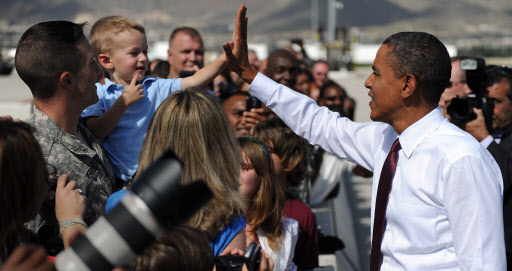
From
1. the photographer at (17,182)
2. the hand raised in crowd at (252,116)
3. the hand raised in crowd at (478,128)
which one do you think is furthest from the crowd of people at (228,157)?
the hand raised in crowd at (478,128)

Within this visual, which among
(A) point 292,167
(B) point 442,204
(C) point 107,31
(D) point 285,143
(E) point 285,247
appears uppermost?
(C) point 107,31

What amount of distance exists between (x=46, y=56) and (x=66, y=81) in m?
0.14

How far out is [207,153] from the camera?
2639 mm

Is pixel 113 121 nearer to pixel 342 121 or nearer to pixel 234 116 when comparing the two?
pixel 342 121

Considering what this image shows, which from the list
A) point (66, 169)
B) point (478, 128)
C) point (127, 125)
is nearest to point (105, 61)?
point (127, 125)

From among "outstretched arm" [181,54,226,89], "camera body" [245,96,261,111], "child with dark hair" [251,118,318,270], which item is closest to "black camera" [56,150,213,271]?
"outstretched arm" [181,54,226,89]

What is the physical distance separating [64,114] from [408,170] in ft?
5.12

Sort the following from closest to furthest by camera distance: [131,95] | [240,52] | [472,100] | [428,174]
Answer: [428,174]
[131,95]
[240,52]
[472,100]

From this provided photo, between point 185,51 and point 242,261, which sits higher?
point 185,51

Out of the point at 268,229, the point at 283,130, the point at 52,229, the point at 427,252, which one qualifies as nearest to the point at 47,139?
the point at 52,229

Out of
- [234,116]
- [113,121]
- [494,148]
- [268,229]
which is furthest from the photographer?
[234,116]

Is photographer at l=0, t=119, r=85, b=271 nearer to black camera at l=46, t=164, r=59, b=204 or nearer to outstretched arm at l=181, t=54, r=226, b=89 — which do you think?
black camera at l=46, t=164, r=59, b=204

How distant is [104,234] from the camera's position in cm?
151

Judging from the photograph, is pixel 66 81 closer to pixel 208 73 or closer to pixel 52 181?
pixel 52 181
